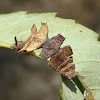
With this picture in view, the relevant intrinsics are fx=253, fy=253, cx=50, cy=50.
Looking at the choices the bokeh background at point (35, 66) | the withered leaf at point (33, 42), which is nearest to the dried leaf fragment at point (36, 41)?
the withered leaf at point (33, 42)

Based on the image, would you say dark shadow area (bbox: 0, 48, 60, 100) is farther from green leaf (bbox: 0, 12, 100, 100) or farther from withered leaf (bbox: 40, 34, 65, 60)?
withered leaf (bbox: 40, 34, 65, 60)

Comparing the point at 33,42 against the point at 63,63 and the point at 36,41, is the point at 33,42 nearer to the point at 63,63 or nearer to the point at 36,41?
the point at 36,41

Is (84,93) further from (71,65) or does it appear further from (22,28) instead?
(22,28)

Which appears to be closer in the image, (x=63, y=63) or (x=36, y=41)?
(x=63, y=63)

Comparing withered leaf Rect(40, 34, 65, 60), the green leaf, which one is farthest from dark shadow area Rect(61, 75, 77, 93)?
withered leaf Rect(40, 34, 65, 60)

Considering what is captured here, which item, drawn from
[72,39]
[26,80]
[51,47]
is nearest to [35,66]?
[26,80]
